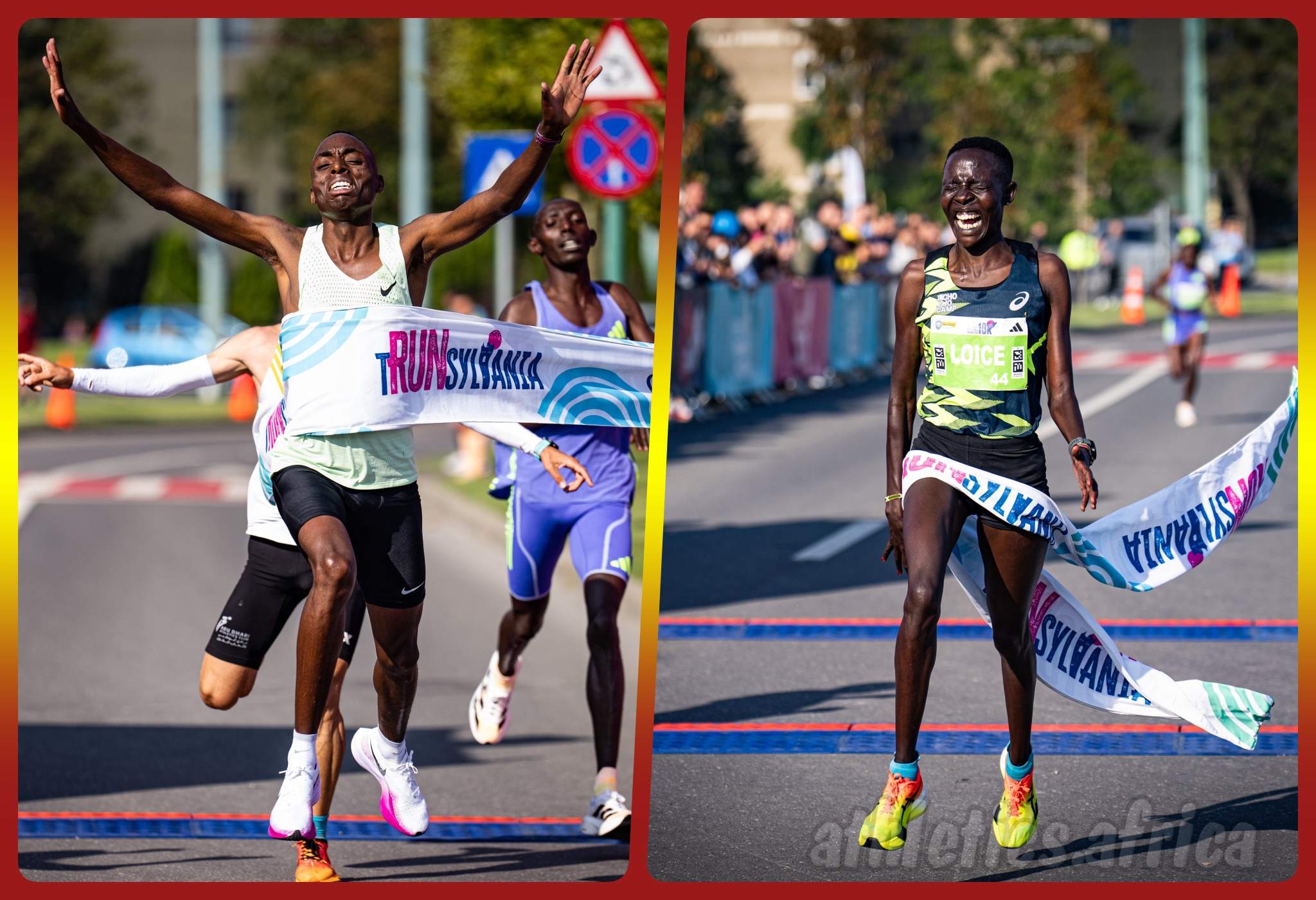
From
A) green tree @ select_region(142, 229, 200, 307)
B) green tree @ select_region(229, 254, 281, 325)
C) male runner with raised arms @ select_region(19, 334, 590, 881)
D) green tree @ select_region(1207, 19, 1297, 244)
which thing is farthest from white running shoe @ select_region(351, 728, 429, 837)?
green tree @ select_region(142, 229, 200, 307)

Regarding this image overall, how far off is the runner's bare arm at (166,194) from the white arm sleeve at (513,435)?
0.77 meters

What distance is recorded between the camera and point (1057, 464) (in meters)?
7.43

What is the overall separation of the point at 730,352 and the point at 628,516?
9.40 metres

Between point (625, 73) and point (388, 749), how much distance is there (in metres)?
3.66

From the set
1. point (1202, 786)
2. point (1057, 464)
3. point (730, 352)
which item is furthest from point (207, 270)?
point (1202, 786)

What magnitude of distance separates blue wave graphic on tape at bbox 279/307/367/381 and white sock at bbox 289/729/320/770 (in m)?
0.94

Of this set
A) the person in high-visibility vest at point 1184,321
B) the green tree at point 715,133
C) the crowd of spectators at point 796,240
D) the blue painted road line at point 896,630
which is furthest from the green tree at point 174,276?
the blue painted road line at point 896,630

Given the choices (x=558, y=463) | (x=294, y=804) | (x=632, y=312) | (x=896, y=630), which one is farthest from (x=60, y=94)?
(x=896, y=630)

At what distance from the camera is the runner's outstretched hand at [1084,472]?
454cm

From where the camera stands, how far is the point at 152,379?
16.8 feet

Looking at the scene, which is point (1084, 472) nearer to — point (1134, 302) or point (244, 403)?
point (244, 403)

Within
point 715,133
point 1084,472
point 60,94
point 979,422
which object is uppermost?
point 715,133

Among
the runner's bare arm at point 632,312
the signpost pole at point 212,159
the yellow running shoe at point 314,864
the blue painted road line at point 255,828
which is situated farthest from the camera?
the signpost pole at point 212,159

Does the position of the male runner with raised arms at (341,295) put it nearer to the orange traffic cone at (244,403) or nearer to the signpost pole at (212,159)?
the orange traffic cone at (244,403)
